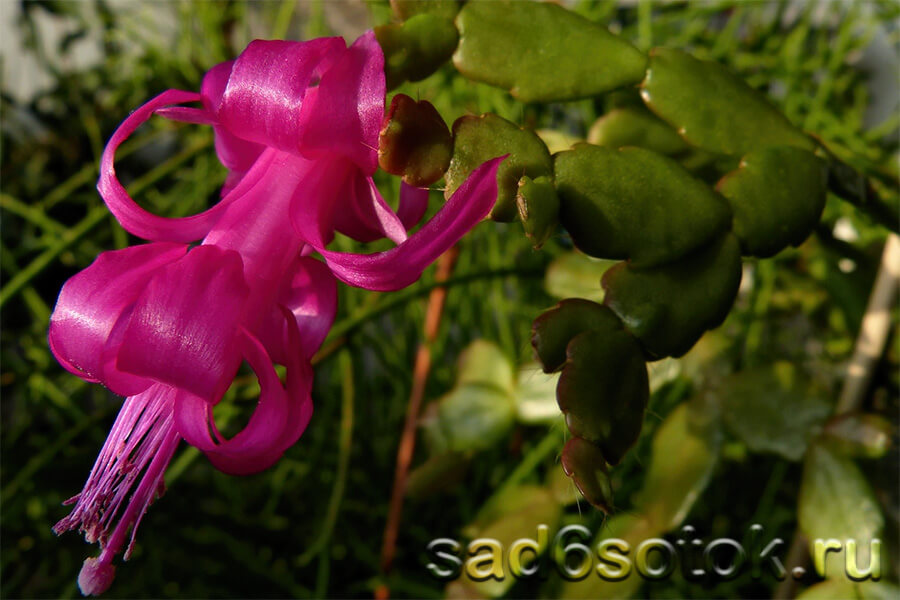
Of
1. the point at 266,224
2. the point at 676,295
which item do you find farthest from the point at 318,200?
the point at 676,295

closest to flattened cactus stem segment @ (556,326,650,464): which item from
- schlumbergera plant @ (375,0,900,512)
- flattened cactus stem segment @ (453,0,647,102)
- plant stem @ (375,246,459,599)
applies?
schlumbergera plant @ (375,0,900,512)

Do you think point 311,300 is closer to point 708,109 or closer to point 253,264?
point 253,264

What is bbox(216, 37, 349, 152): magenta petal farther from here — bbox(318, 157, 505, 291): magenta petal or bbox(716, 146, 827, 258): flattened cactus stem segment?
bbox(716, 146, 827, 258): flattened cactus stem segment

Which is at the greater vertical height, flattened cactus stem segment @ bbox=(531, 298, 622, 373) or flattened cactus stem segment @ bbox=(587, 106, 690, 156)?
flattened cactus stem segment @ bbox=(531, 298, 622, 373)

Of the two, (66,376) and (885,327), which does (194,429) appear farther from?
(66,376)

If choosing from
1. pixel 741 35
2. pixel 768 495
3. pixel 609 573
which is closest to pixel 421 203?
pixel 609 573

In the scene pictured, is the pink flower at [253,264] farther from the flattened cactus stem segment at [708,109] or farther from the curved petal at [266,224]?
the flattened cactus stem segment at [708,109]
